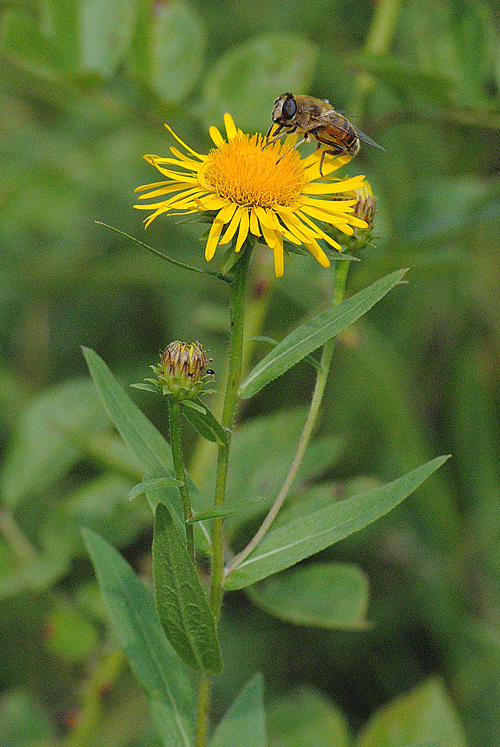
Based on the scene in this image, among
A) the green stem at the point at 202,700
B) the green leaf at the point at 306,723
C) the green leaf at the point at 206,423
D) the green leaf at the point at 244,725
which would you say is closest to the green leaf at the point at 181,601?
the green stem at the point at 202,700

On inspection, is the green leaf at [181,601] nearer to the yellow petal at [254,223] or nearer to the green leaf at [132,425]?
the green leaf at [132,425]

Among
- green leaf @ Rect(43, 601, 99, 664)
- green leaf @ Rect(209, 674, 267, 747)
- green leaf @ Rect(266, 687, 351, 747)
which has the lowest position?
green leaf @ Rect(266, 687, 351, 747)

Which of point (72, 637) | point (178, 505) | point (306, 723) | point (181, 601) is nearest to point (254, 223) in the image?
point (178, 505)

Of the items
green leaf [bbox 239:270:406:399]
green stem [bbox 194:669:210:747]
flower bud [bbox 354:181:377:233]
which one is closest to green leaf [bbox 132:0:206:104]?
flower bud [bbox 354:181:377:233]

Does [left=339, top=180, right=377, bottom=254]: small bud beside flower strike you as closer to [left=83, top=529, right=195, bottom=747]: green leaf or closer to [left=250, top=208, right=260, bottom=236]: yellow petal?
[left=250, top=208, right=260, bottom=236]: yellow petal

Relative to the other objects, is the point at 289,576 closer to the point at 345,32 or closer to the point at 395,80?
the point at 395,80

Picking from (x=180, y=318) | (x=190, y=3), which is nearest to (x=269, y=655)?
(x=180, y=318)
